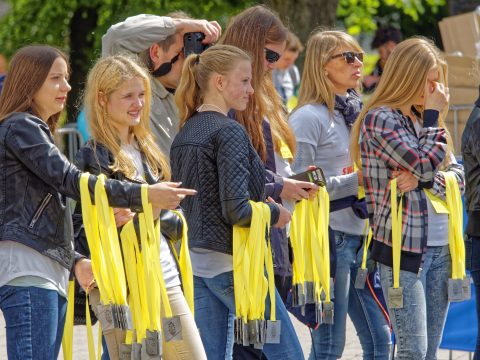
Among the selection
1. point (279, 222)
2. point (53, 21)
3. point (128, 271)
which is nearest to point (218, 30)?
point (279, 222)

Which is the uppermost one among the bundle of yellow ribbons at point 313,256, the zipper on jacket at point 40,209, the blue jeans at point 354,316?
the zipper on jacket at point 40,209

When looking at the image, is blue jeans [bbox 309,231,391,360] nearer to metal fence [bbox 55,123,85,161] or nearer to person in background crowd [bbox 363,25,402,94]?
person in background crowd [bbox 363,25,402,94]

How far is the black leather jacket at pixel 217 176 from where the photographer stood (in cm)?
440

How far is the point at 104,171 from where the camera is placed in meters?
4.30

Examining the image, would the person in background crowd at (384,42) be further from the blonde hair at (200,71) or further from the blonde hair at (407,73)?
the blonde hair at (200,71)

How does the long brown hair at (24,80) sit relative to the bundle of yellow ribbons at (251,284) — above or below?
above

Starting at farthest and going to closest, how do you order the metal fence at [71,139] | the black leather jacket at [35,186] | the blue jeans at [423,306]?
the metal fence at [71,139]
the blue jeans at [423,306]
the black leather jacket at [35,186]

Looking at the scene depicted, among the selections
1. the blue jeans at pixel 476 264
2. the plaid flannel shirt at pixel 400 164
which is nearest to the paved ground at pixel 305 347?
the blue jeans at pixel 476 264

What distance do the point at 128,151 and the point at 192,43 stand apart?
1086 millimetres

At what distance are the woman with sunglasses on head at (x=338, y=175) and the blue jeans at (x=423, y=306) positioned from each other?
49cm

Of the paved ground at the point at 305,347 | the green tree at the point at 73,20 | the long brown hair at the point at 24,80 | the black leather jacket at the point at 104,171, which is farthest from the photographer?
the green tree at the point at 73,20

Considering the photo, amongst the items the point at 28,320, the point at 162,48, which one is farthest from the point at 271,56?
the point at 28,320

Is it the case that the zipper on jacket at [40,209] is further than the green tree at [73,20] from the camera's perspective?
No

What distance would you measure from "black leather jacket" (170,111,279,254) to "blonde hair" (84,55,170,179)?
0.36ft
